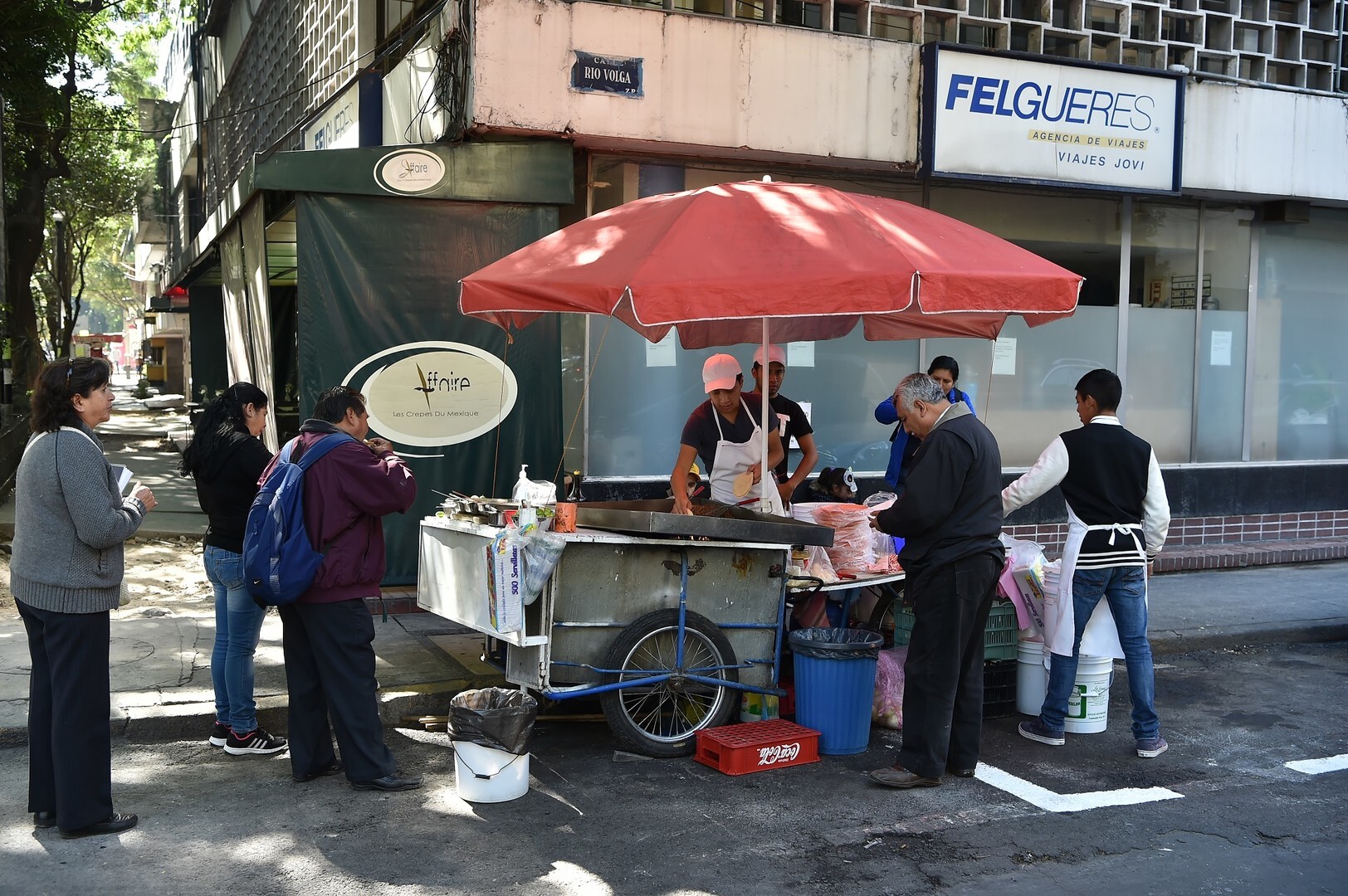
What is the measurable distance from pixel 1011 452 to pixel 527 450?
480 cm

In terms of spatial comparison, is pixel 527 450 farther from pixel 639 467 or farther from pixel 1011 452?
pixel 1011 452

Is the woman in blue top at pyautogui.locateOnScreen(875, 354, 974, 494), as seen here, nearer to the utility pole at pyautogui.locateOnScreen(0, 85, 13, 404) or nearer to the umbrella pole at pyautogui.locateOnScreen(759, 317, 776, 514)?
the umbrella pole at pyautogui.locateOnScreen(759, 317, 776, 514)

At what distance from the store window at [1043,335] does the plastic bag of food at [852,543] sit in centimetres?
448

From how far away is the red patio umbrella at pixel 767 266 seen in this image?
557cm

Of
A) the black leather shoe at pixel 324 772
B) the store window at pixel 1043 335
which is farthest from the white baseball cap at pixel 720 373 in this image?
the store window at pixel 1043 335

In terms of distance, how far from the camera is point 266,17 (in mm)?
16125

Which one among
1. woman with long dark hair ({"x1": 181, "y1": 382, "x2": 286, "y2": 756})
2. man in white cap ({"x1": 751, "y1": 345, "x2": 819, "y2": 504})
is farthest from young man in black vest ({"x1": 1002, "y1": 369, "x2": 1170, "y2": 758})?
woman with long dark hair ({"x1": 181, "y1": 382, "x2": 286, "y2": 756})

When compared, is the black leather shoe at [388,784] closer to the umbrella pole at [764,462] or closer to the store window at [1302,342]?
the umbrella pole at [764,462]

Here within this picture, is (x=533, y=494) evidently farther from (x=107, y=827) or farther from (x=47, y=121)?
(x=47, y=121)

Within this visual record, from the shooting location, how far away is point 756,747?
570 cm

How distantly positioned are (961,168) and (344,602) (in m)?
6.90

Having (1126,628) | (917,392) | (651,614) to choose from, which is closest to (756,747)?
(651,614)

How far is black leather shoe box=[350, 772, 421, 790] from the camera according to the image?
5.33 m

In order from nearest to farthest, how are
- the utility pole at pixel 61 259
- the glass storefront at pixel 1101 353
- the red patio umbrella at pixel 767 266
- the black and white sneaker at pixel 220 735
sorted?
the red patio umbrella at pixel 767 266 → the black and white sneaker at pixel 220 735 → the glass storefront at pixel 1101 353 → the utility pole at pixel 61 259
